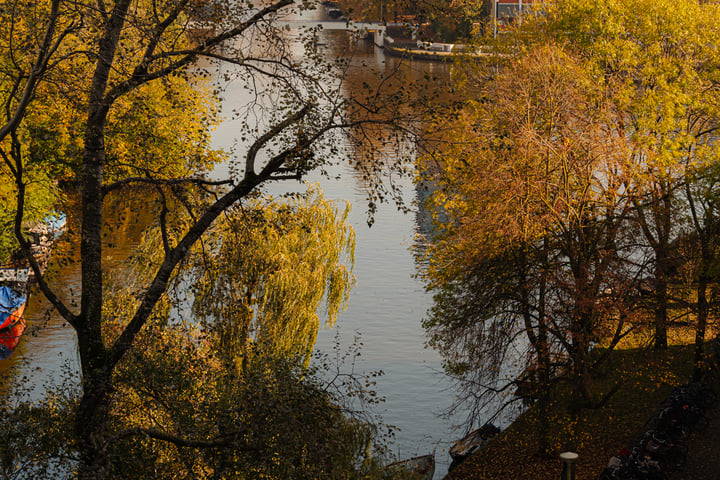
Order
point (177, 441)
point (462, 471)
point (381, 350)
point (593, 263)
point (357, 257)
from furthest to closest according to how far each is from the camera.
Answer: point (357, 257) → point (381, 350) → point (462, 471) → point (593, 263) → point (177, 441)

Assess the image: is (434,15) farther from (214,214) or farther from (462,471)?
(462,471)

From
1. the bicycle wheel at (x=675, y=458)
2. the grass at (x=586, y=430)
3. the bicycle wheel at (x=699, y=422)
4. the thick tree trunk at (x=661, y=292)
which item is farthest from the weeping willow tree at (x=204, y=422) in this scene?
the thick tree trunk at (x=661, y=292)

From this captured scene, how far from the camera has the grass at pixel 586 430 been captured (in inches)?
845

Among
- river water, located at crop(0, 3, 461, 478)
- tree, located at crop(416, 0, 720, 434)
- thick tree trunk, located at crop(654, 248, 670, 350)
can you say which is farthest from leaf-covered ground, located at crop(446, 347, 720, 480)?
river water, located at crop(0, 3, 461, 478)

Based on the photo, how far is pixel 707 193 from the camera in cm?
2267

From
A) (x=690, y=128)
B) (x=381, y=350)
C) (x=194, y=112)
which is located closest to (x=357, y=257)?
(x=381, y=350)

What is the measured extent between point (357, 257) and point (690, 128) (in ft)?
61.3

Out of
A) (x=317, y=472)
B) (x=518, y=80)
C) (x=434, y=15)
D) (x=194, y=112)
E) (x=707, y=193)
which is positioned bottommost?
(x=317, y=472)

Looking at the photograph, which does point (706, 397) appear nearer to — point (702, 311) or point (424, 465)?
point (702, 311)

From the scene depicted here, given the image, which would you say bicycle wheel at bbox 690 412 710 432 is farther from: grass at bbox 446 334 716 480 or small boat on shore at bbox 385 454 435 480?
small boat on shore at bbox 385 454 435 480

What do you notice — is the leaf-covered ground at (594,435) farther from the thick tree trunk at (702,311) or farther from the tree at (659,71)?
the tree at (659,71)

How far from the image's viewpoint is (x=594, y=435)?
2320 centimetres

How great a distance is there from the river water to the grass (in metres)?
2.58

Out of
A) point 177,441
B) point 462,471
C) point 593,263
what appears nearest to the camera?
point 177,441
